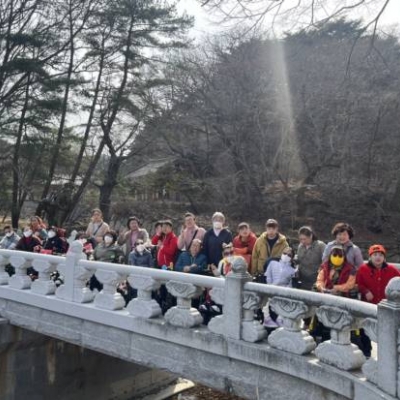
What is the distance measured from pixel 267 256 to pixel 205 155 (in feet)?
60.5

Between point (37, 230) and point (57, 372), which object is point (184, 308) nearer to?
point (57, 372)

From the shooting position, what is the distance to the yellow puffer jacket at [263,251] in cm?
581

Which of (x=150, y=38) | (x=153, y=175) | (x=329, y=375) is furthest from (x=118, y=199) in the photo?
(x=329, y=375)

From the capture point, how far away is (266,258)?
5.84 metres

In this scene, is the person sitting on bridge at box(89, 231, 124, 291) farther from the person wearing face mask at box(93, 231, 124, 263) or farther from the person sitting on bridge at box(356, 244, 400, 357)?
the person sitting on bridge at box(356, 244, 400, 357)

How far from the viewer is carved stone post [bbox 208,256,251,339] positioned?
195 inches

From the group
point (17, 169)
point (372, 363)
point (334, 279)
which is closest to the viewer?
point (372, 363)

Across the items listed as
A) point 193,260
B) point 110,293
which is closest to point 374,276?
point 193,260

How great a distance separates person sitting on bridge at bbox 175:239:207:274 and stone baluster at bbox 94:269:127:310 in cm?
77

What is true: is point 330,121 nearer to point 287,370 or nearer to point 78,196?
point 78,196

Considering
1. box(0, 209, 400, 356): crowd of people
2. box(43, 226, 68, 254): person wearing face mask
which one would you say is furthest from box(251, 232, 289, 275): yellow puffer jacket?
box(43, 226, 68, 254): person wearing face mask

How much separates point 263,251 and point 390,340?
94.4 inches

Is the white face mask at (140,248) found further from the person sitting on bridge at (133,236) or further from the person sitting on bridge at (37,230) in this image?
the person sitting on bridge at (37,230)

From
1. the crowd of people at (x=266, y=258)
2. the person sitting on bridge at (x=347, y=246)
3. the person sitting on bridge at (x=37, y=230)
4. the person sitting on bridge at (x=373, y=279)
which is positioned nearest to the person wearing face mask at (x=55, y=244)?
the crowd of people at (x=266, y=258)
